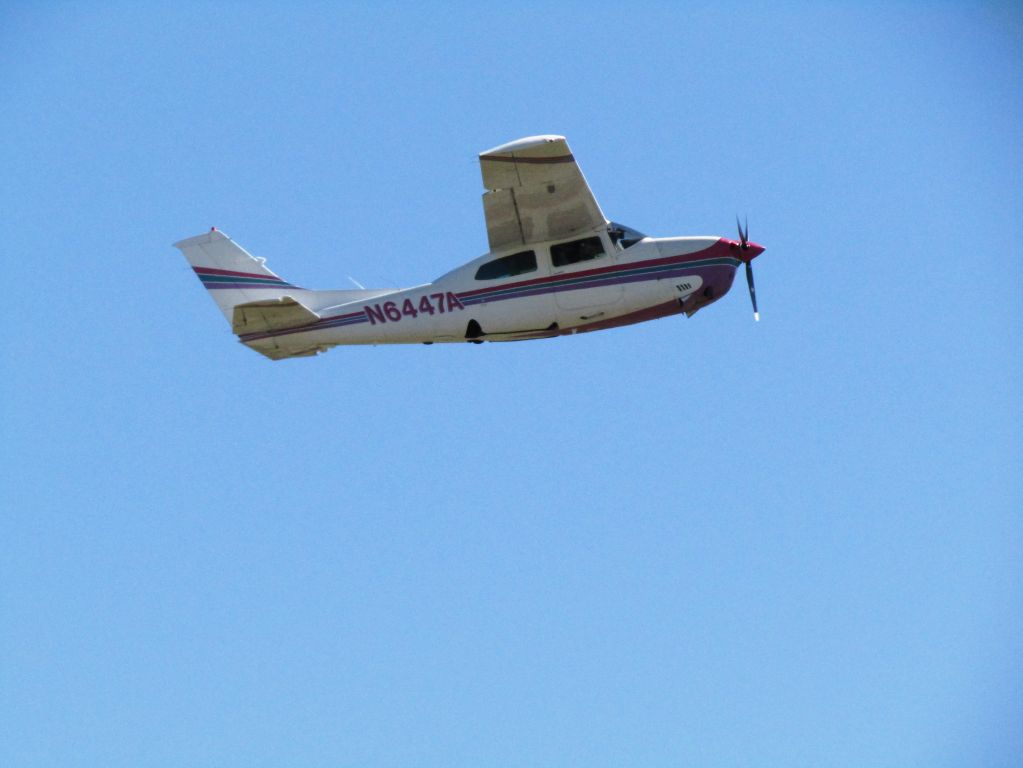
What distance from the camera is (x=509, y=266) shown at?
23953 mm

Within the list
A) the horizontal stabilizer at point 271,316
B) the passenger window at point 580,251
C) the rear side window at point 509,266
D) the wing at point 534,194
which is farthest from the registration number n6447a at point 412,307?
the passenger window at point 580,251

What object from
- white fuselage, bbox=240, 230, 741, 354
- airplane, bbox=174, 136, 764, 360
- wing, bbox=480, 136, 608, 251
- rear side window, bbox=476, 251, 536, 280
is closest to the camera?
wing, bbox=480, 136, 608, 251

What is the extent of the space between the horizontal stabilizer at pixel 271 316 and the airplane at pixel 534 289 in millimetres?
18

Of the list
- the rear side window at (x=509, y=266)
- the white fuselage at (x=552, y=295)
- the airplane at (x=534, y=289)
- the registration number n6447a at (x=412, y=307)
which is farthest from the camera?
the registration number n6447a at (x=412, y=307)

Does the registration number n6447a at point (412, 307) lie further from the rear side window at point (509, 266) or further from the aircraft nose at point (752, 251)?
the aircraft nose at point (752, 251)

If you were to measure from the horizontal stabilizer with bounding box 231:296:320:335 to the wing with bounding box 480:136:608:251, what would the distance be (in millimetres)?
3684

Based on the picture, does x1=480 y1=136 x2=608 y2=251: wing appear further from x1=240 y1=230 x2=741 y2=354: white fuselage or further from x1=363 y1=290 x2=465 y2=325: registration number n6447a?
x1=363 y1=290 x2=465 y2=325: registration number n6447a

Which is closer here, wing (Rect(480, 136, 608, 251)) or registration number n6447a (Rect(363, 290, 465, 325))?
wing (Rect(480, 136, 608, 251))

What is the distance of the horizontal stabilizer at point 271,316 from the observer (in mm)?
24172

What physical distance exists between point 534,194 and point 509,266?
156 cm

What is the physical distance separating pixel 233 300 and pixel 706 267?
29.8 feet

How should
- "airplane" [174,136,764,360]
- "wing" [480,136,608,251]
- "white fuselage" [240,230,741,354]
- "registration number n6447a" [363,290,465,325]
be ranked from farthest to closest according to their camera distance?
1. "registration number n6447a" [363,290,465,325]
2. "white fuselage" [240,230,741,354]
3. "airplane" [174,136,764,360]
4. "wing" [480,136,608,251]

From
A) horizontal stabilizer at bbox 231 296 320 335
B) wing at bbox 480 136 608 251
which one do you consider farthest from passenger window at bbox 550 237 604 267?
horizontal stabilizer at bbox 231 296 320 335

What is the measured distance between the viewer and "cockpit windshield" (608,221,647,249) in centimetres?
2383
